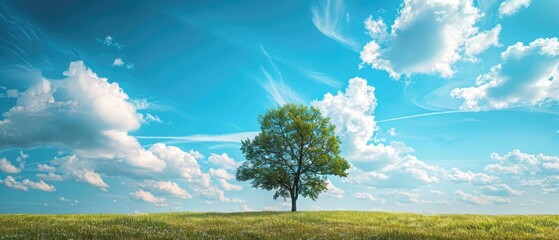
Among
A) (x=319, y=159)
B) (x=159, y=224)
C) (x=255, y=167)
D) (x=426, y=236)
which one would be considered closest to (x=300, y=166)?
(x=319, y=159)

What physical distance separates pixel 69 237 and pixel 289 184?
3106 cm

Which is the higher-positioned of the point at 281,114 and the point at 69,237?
the point at 281,114

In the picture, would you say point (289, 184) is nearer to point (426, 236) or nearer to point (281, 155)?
point (281, 155)

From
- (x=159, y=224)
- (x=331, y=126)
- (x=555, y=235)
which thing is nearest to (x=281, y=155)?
(x=331, y=126)

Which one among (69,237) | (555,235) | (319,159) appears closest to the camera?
(69,237)

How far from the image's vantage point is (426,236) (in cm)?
1361

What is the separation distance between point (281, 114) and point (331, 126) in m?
6.04

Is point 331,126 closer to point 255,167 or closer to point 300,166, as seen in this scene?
point 300,166

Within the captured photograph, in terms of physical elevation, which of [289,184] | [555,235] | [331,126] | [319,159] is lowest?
[555,235]

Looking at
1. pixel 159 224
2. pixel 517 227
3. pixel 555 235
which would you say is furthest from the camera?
pixel 159 224

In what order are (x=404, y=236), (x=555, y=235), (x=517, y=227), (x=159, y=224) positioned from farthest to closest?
(x=159, y=224) < (x=517, y=227) < (x=555, y=235) < (x=404, y=236)

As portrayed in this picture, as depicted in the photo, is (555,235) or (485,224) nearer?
(555,235)

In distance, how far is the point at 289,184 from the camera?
42.1m

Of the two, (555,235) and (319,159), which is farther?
(319,159)
